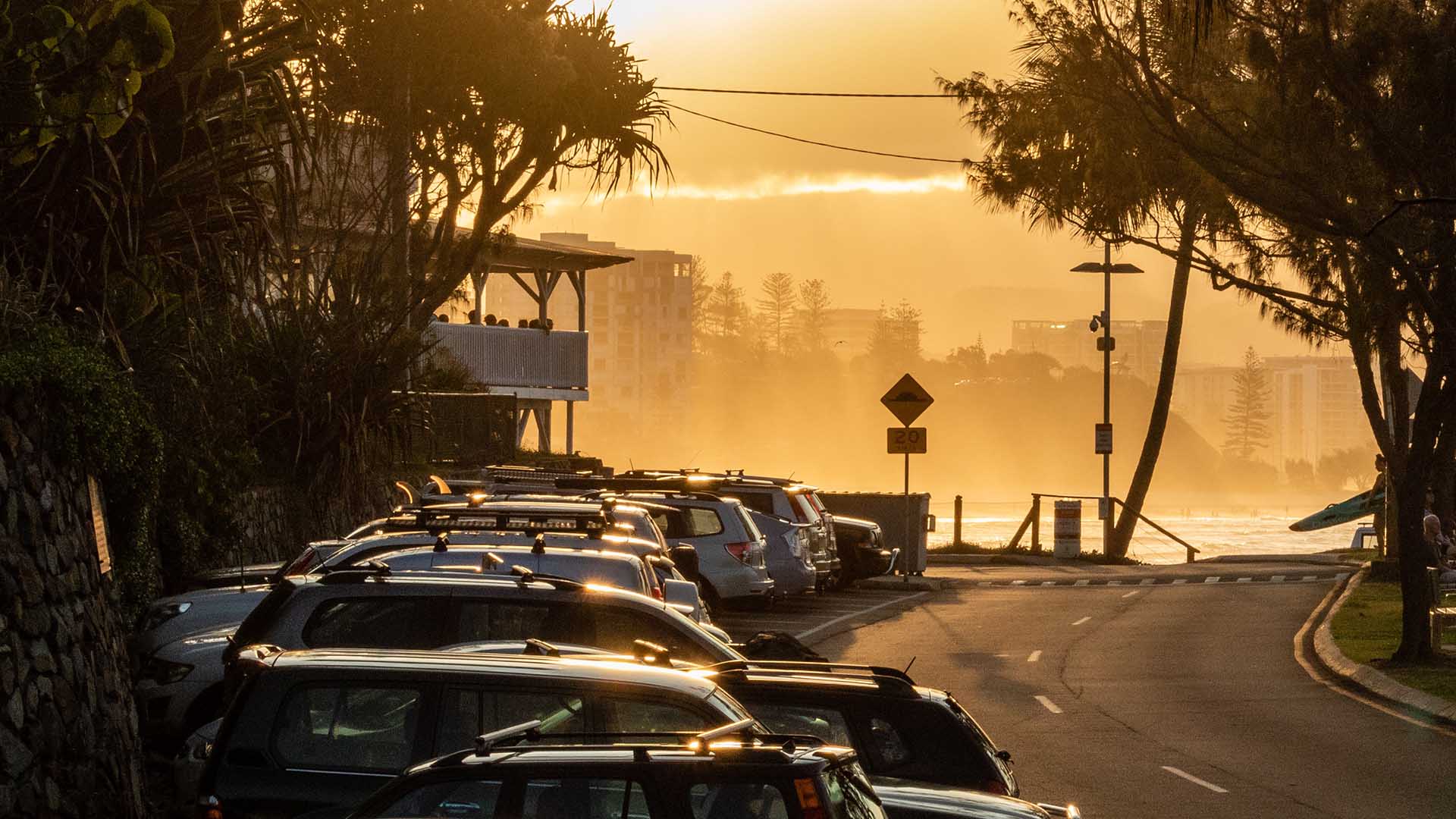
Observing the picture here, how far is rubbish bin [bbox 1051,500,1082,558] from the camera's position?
1615 inches

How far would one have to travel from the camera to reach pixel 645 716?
6.48m

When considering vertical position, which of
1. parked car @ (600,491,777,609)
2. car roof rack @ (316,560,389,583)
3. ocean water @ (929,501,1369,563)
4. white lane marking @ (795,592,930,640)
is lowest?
ocean water @ (929,501,1369,563)

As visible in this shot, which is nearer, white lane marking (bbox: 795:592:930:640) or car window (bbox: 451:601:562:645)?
car window (bbox: 451:601:562:645)

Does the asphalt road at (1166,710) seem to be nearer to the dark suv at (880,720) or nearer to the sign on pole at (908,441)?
the sign on pole at (908,441)

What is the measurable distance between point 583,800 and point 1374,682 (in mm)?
15630

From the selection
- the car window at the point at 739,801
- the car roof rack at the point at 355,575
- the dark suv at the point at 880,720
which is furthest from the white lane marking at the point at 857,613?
the car window at the point at 739,801

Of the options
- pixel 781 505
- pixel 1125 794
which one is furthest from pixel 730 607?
pixel 1125 794

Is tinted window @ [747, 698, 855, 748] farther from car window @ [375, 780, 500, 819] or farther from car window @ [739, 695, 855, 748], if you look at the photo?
car window @ [375, 780, 500, 819]

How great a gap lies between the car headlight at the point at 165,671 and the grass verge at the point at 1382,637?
12.1 m

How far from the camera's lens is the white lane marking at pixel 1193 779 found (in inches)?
505

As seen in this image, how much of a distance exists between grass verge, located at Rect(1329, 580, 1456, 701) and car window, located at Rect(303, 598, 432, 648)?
12.3m

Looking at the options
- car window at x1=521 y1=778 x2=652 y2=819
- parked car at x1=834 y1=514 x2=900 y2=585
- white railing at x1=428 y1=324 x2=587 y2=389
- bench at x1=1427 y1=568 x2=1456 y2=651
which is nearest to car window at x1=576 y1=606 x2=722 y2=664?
car window at x1=521 y1=778 x2=652 y2=819

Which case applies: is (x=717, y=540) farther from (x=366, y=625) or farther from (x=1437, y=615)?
(x=366, y=625)

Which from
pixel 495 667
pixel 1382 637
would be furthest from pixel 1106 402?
pixel 495 667
